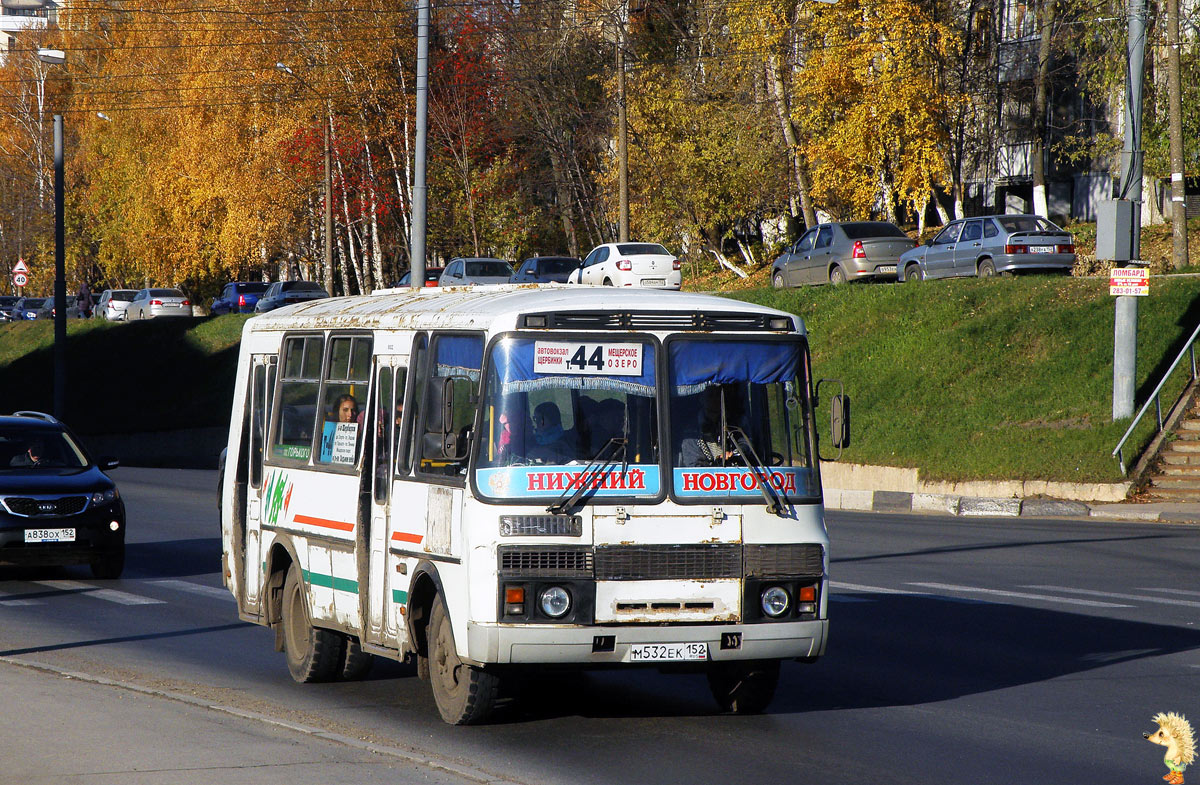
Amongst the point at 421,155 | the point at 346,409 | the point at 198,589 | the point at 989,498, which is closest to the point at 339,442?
the point at 346,409

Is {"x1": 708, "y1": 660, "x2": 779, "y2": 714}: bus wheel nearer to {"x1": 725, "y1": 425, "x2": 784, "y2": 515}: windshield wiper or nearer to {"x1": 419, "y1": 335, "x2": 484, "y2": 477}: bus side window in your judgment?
{"x1": 725, "y1": 425, "x2": 784, "y2": 515}: windshield wiper

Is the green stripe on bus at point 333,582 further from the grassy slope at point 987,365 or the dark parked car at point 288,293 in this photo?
the dark parked car at point 288,293

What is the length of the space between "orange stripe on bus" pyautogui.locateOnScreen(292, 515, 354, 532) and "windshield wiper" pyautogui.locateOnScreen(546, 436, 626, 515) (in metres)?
1.82

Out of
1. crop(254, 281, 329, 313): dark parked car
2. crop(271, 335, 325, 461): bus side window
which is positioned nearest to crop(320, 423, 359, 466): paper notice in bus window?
crop(271, 335, 325, 461): bus side window

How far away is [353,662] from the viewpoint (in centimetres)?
951

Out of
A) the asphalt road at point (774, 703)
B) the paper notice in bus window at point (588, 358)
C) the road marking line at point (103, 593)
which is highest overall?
the paper notice in bus window at point (588, 358)

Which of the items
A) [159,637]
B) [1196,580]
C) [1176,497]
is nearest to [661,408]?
[159,637]

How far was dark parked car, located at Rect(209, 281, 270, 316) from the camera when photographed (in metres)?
60.8

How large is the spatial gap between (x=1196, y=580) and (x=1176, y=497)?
861 cm

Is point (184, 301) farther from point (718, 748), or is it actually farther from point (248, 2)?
point (718, 748)

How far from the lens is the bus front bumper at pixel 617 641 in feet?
24.2

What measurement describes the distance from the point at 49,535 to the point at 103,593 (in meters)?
0.97

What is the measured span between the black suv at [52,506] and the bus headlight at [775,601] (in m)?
9.57

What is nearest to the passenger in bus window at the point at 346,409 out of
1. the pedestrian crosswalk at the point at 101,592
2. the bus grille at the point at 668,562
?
the bus grille at the point at 668,562
